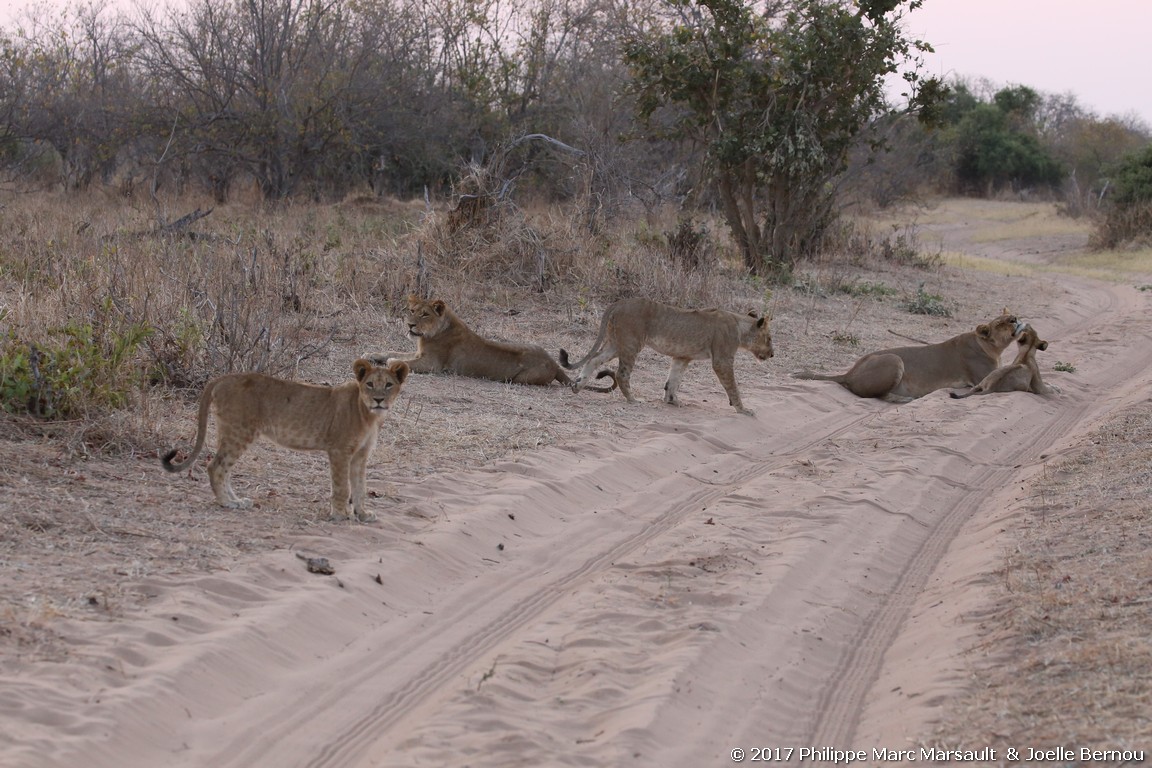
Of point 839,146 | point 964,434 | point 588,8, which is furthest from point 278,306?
point 588,8

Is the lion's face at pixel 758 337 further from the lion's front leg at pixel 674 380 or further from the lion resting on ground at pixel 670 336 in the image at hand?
the lion's front leg at pixel 674 380

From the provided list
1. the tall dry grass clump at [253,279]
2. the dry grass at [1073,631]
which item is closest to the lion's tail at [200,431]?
the tall dry grass clump at [253,279]

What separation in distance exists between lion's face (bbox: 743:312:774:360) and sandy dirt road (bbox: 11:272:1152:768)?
8.25 feet

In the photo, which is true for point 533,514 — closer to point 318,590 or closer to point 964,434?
point 318,590

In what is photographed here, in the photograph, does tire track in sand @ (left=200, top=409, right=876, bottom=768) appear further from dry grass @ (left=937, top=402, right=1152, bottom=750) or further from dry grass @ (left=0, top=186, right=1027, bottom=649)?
dry grass @ (left=937, top=402, right=1152, bottom=750)

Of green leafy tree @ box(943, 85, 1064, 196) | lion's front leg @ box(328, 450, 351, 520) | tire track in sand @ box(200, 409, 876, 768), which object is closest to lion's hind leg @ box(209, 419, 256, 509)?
lion's front leg @ box(328, 450, 351, 520)

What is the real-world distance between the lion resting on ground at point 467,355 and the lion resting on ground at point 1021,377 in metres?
3.98

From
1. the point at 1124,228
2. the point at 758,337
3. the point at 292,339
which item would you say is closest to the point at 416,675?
the point at 292,339

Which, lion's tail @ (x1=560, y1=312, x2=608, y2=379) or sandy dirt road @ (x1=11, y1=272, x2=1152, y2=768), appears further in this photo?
lion's tail @ (x1=560, y1=312, x2=608, y2=379)

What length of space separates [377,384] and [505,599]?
1390mm

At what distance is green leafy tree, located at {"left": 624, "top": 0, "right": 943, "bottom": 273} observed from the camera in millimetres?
19281

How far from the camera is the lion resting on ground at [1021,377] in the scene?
12.4m

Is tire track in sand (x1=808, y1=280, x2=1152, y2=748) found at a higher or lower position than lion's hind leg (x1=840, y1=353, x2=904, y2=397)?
lower

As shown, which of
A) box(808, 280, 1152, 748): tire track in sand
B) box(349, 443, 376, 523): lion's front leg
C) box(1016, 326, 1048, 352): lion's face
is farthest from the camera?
box(1016, 326, 1048, 352): lion's face
